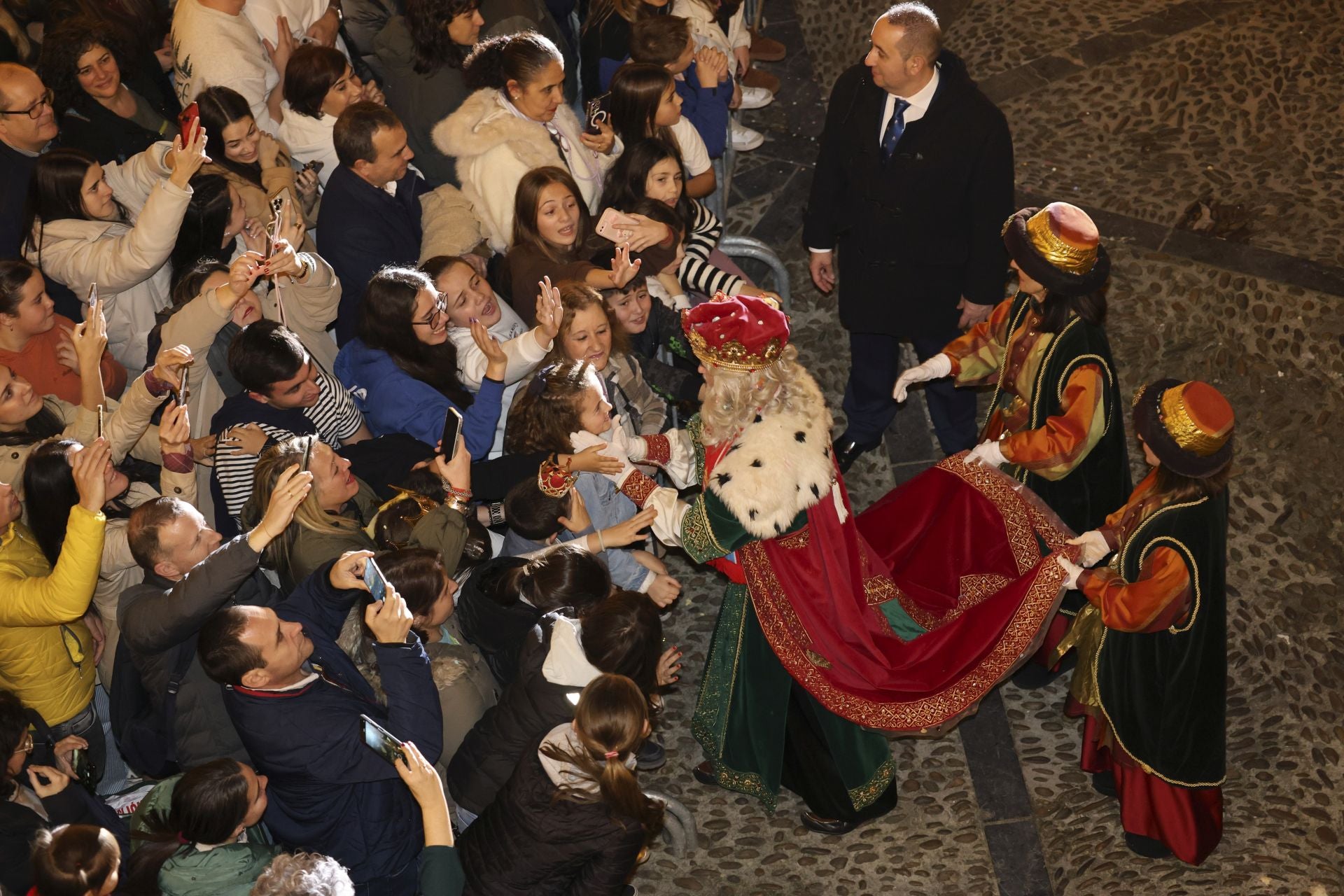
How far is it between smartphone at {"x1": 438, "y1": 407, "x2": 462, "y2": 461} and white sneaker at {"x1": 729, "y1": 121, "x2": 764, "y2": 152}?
3.76 meters

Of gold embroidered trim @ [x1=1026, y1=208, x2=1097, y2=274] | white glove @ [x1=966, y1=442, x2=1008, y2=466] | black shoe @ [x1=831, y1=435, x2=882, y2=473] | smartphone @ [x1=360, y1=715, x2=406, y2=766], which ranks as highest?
gold embroidered trim @ [x1=1026, y1=208, x2=1097, y2=274]

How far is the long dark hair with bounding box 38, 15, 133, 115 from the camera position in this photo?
209 inches

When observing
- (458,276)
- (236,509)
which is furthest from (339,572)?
(458,276)

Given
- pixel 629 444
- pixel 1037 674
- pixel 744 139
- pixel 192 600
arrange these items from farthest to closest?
1. pixel 744 139
2. pixel 1037 674
3. pixel 629 444
4. pixel 192 600

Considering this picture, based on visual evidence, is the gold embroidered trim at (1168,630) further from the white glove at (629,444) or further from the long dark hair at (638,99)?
the long dark hair at (638,99)

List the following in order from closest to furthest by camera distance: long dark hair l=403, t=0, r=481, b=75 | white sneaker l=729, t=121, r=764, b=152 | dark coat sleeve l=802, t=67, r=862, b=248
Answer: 1. dark coat sleeve l=802, t=67, r=862, b=248
2. long dark hair l=403, t=0, r=481, b=75
3. white sneaker l=729, t=121, r=764, b=152

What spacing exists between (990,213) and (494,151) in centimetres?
209

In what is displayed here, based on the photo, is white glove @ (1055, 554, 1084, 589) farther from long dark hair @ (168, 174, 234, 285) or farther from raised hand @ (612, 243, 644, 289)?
long dark hair @ (168, 174, 234, 285)

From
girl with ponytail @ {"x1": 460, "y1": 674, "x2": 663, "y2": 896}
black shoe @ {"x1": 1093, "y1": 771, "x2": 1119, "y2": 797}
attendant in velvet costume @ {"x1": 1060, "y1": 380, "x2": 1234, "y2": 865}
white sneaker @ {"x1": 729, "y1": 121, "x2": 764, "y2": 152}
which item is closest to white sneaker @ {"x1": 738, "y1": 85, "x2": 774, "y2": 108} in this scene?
white sneaker @ {"x1": 729, "y1": 121, "x2": 764, "y2": 152}

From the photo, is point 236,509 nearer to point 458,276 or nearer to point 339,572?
point 339,572

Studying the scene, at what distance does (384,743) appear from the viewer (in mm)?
3244

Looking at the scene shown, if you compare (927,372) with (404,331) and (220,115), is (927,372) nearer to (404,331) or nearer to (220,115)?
(404,331)

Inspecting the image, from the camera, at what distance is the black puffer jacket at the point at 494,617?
3961 millimetres

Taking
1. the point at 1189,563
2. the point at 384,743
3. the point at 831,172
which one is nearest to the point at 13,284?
the point at 384,743
